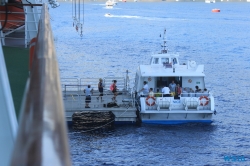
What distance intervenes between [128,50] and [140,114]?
1522 inches

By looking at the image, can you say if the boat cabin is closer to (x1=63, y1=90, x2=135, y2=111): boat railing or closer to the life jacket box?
(x1=63, y1=90, x2=135, y2=111): boat railing

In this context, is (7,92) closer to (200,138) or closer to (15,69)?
(15,69)

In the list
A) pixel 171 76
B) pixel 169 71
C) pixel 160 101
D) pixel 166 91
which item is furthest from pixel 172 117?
pixel 169 71

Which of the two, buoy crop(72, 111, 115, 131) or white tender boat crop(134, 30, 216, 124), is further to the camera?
white tender boat crop(134, 30, 216, 124)

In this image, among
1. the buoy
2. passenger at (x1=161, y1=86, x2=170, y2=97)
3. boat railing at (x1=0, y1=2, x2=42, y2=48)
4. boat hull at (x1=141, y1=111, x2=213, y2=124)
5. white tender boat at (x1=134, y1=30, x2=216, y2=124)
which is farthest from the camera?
boat hull at (x1=141, y1=111, x2=213, y2=124)

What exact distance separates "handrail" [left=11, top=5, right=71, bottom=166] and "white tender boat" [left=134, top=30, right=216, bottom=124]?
21.6 m

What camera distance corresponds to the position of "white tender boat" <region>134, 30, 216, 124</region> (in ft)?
74.8

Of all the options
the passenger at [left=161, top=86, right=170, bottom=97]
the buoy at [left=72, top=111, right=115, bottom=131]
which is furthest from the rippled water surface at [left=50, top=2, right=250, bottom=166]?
the passenger at [left=161, top=86, right=170, bottom=97]

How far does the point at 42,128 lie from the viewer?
0.82 metres

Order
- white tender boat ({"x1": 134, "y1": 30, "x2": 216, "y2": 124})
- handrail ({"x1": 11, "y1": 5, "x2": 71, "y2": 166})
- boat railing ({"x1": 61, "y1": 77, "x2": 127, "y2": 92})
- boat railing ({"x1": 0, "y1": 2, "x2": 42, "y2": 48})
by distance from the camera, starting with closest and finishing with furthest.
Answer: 1. handrail ({"x1": 11, "y1": 5, "x2": 71, "y2": 166})
2. boat railing ({"x1": 0, "y1": 2, "x2": 42, "y2": 48})
3. white tender boat ({"x1": 134, "y1": 30, "x2": 216, "y2": 124})
4. boat railing ({"x1": 61, "y1": 77, "x2": 127, "y2": 92})

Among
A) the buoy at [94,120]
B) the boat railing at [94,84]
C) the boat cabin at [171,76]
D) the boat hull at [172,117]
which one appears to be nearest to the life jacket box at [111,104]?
the buoy at [94,120]

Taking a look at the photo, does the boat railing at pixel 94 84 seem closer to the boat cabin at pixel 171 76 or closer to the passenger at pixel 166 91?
the boat cabin at pixel 171 76

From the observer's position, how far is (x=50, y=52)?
4.41 feet

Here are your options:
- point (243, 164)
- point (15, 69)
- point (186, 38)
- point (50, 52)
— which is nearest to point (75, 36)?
point (186, 38)
